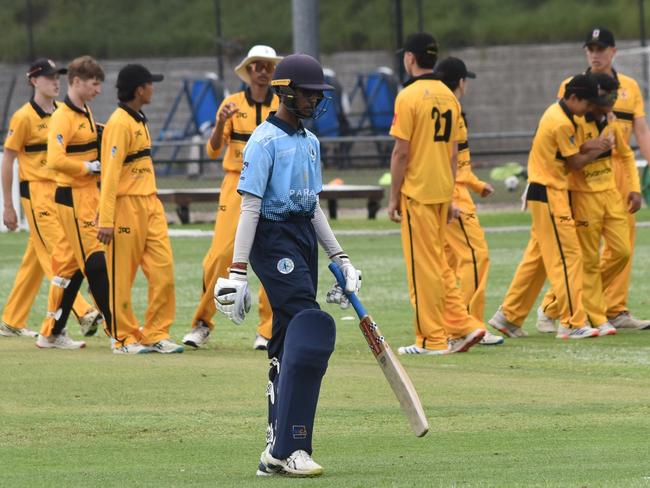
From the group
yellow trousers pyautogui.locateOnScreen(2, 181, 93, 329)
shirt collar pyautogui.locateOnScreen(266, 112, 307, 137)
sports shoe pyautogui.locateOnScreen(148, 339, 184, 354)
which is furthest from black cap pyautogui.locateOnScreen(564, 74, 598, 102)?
shirt collar pyautogui.locateOnScreen(266, 112, 307, 137)

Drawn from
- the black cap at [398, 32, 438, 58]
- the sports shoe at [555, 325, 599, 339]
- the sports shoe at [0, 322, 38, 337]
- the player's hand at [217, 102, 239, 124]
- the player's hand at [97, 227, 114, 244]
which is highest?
the black cap at [398, 32, 438, 58]

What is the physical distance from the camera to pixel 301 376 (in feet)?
22.6

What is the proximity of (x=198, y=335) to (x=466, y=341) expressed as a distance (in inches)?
80.0

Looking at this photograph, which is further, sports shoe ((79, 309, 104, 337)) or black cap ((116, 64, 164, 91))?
sports shoe ((79, 309, 104, 337))

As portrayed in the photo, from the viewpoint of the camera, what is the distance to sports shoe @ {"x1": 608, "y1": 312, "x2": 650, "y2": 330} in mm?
12617

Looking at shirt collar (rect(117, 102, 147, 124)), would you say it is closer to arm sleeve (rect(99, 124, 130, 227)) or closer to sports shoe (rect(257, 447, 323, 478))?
arm sleeve (rect(99, 124, 130, 227))

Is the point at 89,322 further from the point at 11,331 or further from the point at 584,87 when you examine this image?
the point at 584,87

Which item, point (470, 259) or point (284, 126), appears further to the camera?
point (470, 259)

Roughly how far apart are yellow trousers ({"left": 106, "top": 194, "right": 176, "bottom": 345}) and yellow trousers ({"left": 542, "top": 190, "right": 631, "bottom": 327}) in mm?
3160

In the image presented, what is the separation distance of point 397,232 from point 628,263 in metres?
10.6

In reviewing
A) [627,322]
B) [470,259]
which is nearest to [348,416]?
[470,259]

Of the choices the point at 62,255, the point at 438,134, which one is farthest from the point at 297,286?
the point at 62,255

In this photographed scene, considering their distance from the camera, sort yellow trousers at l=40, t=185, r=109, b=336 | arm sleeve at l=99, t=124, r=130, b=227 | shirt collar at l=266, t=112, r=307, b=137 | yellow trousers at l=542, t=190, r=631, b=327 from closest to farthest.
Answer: shirt collar at l=266, t=112, r=307, b=137
arm sleeve at l=99, t=124, r=130, b=227
yellow trousers at l=40, t=185, r=109, b=336
yellow trousers at l=542, t=190, r=631, b=327

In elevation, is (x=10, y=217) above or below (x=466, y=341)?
above
